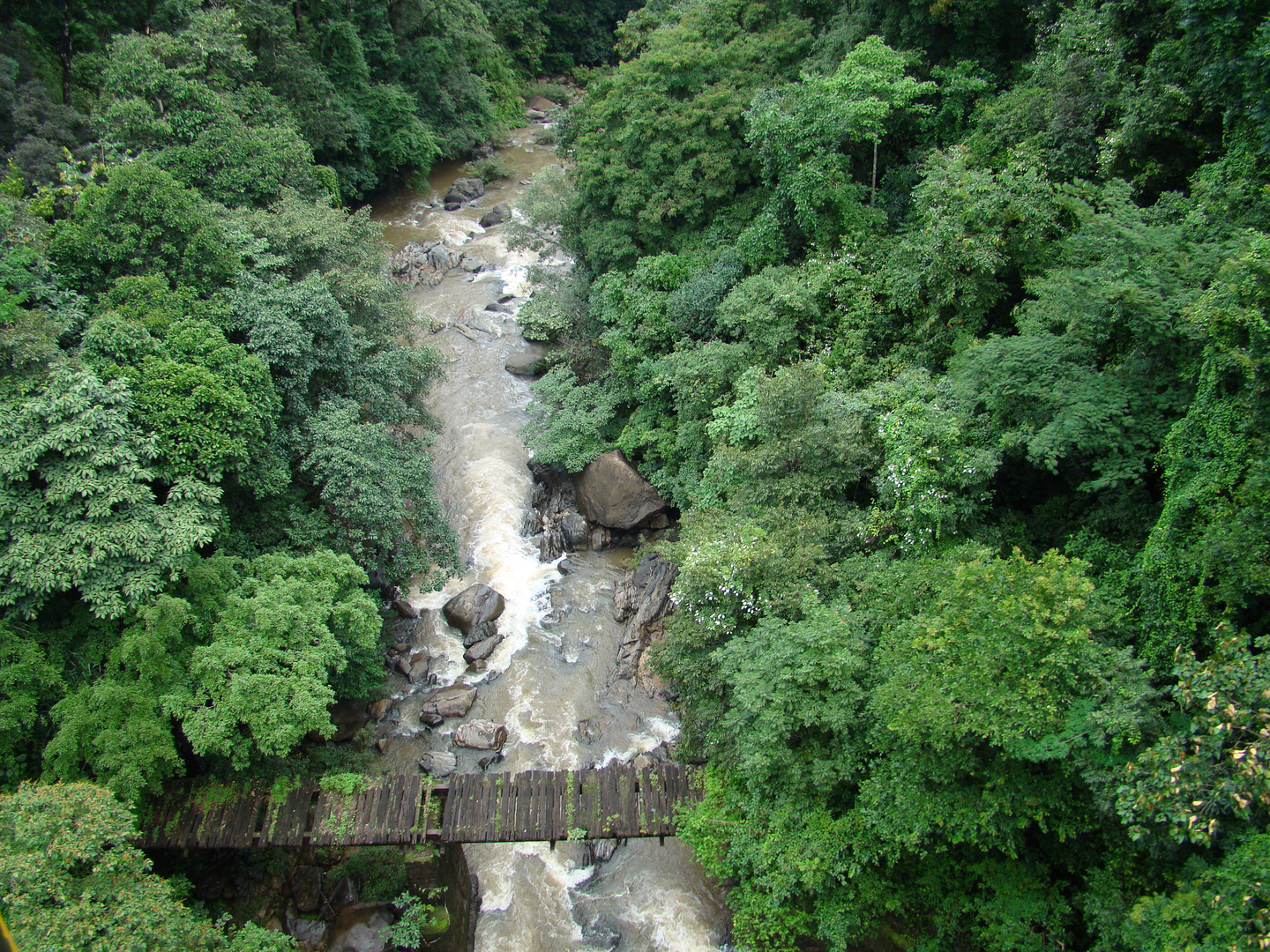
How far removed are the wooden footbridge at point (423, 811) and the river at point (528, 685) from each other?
1.71 m

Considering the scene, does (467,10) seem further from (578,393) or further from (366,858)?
(366,858)

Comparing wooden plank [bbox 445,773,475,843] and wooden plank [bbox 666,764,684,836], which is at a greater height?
wooden plank [bbox 445,773,475,843]

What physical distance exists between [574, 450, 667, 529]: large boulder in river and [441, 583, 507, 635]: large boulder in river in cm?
391

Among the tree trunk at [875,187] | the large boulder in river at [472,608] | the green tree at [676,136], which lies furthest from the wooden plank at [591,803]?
the green tree at [676,136]

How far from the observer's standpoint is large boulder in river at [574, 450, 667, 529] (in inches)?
838

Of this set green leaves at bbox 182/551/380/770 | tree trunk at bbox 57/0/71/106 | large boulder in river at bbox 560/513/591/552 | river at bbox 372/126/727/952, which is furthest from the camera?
tree trunk at bbox 57/0/71/106

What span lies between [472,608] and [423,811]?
20.5ft

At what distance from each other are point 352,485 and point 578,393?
8087mm

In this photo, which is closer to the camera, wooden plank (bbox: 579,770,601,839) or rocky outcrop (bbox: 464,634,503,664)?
wooden plank (bbox: 579,770,601,839)

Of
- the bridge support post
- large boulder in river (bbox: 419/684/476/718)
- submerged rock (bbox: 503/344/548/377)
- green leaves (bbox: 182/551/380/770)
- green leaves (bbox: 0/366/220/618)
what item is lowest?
the bridge support post

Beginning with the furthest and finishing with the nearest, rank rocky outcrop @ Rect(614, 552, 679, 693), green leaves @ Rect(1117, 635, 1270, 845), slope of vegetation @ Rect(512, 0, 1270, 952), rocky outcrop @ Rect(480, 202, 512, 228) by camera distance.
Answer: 1. rocky outcrop @ Rect(480, 202, 512, 228)
2. rocky outcrop @ Rect(614, 552, 679, 693)
3. slope of vegetation @ Rect(512, 0, 1270, 952)
4. green leaves @ Rect(1117, 635, 1270, 845)

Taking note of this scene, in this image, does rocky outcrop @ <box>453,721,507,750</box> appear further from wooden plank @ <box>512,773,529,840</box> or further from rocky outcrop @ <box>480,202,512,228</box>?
rocky outcrop @ <box>480,202,512,228</box>

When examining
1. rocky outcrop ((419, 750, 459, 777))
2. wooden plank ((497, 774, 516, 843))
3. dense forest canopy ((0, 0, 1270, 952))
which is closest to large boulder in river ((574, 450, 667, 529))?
dense forest canopy ((0, 0, 1270, 952))

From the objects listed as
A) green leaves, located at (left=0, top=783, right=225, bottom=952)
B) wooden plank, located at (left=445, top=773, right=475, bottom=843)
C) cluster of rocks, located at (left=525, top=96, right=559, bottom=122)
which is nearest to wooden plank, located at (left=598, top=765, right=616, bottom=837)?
wooden plank, located at (left=445, top=773, right=475, bottom=843)
